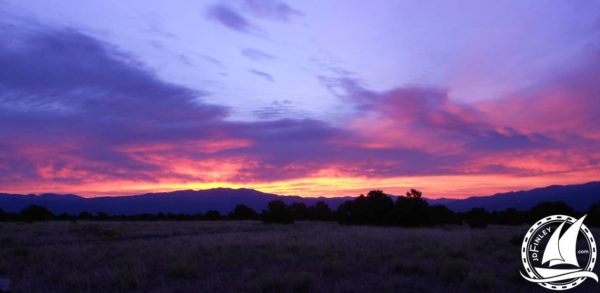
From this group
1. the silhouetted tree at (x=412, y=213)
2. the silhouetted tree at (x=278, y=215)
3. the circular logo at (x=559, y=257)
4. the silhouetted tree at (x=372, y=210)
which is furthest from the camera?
the silhouetted tree at (x=278, y=215)

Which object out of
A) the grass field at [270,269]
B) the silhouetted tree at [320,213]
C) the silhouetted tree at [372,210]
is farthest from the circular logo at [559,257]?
the silhouetted tree at [320,213]

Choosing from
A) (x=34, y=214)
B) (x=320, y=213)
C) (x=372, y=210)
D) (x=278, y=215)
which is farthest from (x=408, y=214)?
(x=34, y=214)

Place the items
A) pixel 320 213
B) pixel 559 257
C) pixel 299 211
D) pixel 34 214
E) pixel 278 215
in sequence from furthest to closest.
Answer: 1. pixel 299 211
2. pixel 320 213
3. pixel 34 214
4. pixel 278 215
5. pixel 559 257

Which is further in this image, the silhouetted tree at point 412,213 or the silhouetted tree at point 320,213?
the silhouetted tree at point 320,213

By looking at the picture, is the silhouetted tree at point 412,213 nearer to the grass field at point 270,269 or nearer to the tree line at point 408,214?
the tree line at point 408,214

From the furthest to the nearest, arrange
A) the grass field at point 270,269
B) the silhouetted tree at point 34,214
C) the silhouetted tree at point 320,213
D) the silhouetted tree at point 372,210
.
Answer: the silhouetted tree at point 320,213 → the silhouetted tree at point 34,214 → the silhouetted tree at point 372,210 → the grass field at point 270,269

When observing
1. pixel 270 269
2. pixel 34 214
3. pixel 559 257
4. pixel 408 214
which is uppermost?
pixel 34 214

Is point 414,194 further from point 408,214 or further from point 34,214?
point 34,214

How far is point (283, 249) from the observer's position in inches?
767

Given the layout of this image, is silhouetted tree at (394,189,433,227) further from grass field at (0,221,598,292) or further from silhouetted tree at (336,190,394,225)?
grass field at (0,221,598,292)

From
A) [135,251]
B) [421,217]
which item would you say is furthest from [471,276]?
[421,217]

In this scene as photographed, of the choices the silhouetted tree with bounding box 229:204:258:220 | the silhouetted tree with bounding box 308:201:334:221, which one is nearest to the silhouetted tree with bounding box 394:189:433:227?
the silhouetted tree with bounding box 308:201:334:221

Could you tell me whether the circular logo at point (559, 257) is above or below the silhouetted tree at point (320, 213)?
below

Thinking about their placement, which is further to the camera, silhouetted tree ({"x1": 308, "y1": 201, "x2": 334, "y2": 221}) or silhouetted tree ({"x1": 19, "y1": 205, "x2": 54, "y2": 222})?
silhouetted tree ({"x1": 308, "y1": 201, "x2": 334, "y2": 221})
